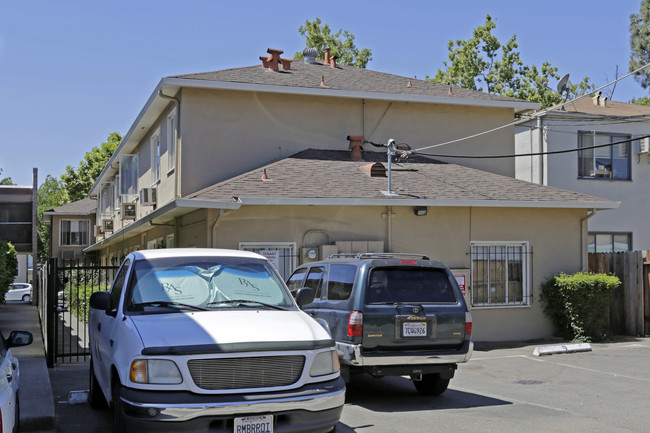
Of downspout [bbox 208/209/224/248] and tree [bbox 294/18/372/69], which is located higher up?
tree [bbox 294/18/372/69]

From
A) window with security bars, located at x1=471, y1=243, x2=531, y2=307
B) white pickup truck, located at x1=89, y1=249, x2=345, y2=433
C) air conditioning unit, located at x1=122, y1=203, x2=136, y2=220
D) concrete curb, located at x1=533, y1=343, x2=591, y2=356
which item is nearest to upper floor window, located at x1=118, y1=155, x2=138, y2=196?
air conditioning unit, located at x1=122, y1=203, x2=136, y2=220

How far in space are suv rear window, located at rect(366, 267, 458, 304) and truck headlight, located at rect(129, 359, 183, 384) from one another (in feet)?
12.3

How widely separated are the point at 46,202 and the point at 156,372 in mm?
92077

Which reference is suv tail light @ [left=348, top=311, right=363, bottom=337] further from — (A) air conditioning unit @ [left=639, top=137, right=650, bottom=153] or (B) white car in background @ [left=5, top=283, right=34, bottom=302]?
(B) white car in background @ [left=5, top=283, right=34, bottom=302]

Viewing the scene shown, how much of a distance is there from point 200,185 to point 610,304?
984 centimetres

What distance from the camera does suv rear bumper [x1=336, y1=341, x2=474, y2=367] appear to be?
29.3ft

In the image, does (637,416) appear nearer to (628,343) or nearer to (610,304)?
(628,343)

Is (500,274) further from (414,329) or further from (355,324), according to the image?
(355,324)

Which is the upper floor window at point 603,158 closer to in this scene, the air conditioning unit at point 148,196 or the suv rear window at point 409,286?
the air conditioning unit at point 148,196

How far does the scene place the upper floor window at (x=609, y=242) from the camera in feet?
77.0

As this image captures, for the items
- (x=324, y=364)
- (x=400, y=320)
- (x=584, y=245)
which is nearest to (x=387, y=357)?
(x=400, y=320)

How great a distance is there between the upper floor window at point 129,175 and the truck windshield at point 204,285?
1677 cm

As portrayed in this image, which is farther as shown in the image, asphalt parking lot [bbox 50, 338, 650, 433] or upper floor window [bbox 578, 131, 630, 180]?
upper floor window [bbox 578, 131, 630, 180]

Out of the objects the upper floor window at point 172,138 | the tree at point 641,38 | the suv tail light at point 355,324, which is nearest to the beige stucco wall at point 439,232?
the upper floor window at point 172,138
